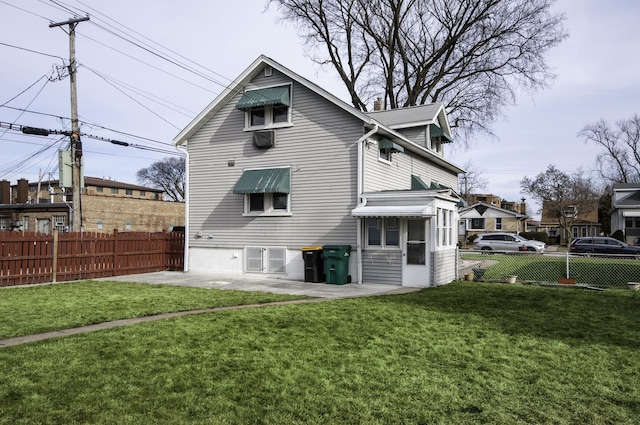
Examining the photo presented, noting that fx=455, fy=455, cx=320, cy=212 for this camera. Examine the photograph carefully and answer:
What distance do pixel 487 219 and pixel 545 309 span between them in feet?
143

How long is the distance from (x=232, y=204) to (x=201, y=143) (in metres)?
3.01

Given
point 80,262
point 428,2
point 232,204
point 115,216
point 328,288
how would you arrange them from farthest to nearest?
point 115,216 < point 428,2 < point 232,204 < point 80,262 < point 328,288

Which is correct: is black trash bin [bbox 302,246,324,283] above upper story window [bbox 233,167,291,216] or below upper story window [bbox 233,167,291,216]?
below

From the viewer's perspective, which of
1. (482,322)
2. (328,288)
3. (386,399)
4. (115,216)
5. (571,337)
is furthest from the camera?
(115,216)

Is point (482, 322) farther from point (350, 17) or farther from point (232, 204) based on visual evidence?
point (350, 17)

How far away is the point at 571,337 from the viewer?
A: 7578 mm

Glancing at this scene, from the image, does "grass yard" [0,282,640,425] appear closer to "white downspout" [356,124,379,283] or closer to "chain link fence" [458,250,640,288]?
"white downspout" [356,124,379,283]

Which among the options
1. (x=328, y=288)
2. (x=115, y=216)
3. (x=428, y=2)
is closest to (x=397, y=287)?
(x=328, y=288)

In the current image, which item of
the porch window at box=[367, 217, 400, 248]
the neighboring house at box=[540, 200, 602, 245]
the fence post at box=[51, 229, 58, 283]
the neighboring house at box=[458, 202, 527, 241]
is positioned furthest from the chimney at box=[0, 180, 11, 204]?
the neighboring house at box=[540, 200, 602, 245]

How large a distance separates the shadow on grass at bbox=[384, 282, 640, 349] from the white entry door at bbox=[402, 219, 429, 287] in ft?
2.66

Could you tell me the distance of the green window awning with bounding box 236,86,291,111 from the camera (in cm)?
1653

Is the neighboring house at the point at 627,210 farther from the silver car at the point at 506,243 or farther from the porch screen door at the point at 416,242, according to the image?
the porch screen door at the point at 416,242

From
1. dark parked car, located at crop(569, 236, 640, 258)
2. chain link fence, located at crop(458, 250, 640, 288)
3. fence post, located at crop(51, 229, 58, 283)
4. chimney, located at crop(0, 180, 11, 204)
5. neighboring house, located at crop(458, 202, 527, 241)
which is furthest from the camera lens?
neighboring house, located at crop(458, 202, 527, 241)

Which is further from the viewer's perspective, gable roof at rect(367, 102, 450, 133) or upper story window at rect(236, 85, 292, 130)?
gable roof at rect(367, 102, 450, 133)
